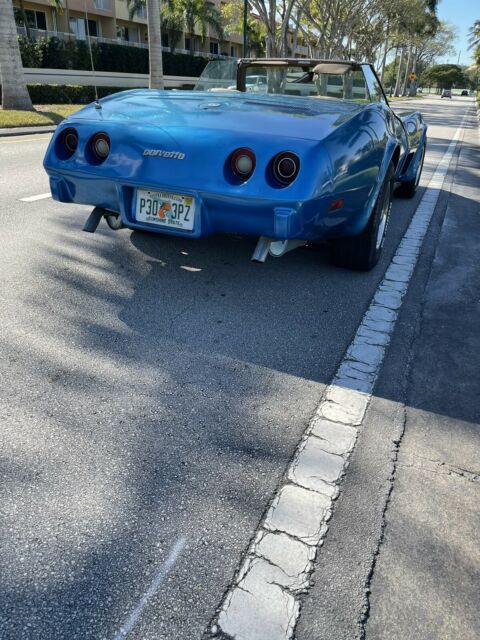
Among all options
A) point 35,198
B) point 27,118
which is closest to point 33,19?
point 27,118

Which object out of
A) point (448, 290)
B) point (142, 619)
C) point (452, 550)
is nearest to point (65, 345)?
point (142, 619)

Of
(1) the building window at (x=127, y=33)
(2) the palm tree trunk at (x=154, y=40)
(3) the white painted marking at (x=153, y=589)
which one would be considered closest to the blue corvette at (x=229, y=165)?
(3) the white painted marking at (x=153, y=589)

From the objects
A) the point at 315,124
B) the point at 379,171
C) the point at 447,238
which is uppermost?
the point at 315,124

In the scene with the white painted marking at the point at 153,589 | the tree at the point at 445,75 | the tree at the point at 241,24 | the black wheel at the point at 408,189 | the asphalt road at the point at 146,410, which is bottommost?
the tree at the point at 445,75

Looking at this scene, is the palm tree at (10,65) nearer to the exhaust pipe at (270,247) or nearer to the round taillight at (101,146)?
the round taillight at (101,146)

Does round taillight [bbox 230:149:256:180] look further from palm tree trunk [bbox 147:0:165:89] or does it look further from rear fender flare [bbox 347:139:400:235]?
palm tree trunk [bbox 147:0:165:89]

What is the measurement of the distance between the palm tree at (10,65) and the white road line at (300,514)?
1464 centimetres

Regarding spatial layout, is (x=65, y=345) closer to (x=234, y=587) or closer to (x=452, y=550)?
(x=234, y=587)

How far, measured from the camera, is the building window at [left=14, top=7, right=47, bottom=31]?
31811 mm

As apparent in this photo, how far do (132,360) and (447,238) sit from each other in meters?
3.93

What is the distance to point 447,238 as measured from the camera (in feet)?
17.7

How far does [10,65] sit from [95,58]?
17375 mm

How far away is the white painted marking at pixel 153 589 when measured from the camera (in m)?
1.40

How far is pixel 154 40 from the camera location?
1788 cm
